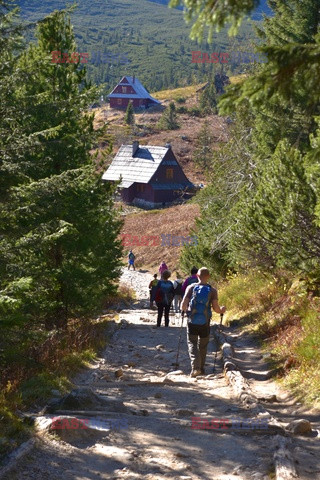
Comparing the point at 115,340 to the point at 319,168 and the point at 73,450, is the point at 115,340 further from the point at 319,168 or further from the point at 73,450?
the point at 73,450

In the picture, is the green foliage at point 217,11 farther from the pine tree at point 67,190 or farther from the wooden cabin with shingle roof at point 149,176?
the wooden cabin with shingle roof at point 149,176

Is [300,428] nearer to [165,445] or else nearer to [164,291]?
[165,445]

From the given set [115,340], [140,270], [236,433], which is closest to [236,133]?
[115,340]

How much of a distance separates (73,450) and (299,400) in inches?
174

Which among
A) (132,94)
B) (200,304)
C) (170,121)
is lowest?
(170,121)

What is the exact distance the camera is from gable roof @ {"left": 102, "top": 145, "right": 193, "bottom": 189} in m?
84.2

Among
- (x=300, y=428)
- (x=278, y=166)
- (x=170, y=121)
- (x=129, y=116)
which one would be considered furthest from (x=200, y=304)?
(x=129, y=116)

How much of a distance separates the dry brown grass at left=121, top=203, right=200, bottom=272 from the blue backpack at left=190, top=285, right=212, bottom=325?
142ft

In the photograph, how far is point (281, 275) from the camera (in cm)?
1977

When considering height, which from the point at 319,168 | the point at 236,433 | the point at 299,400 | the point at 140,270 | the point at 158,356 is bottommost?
the point at 140,270

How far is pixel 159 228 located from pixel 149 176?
59.8 feet

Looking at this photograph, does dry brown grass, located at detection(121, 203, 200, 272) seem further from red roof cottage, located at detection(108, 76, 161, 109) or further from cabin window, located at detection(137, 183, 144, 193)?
red roof cottage, located at detection(108, 76, 161, 109)

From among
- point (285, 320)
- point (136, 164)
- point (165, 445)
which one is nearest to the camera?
point (165, 445)

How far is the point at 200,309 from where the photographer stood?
11.1 meters
